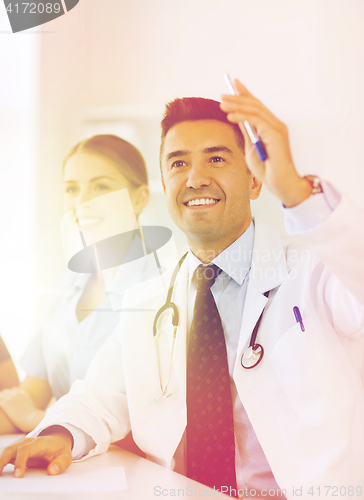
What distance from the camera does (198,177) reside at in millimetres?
1027

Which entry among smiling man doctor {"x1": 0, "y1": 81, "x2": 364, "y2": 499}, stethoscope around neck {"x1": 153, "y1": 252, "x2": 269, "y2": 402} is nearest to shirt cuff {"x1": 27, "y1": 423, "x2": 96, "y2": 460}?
smiling man doctor {"x1": 0, "y1": 81, "x2": 364, "y2": 499}

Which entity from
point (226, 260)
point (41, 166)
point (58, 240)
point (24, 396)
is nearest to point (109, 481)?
point (226, 260)

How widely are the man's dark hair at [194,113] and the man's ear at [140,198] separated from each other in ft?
0.80

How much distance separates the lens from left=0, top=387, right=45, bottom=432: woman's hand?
125 cm

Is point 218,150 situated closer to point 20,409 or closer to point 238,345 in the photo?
point 238,345

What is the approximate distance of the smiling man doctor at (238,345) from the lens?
0.63 m

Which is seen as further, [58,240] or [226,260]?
[58,240]

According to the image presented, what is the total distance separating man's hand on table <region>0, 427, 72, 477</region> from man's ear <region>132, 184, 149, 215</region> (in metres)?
0.75

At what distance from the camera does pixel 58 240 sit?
1430 mm

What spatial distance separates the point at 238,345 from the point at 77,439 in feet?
1.38

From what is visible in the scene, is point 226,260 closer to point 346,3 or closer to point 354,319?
point 354,319

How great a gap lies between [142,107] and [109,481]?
1.12 metres

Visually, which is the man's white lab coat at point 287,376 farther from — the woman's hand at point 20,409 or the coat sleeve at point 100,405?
the woman's hand at point 20,409
